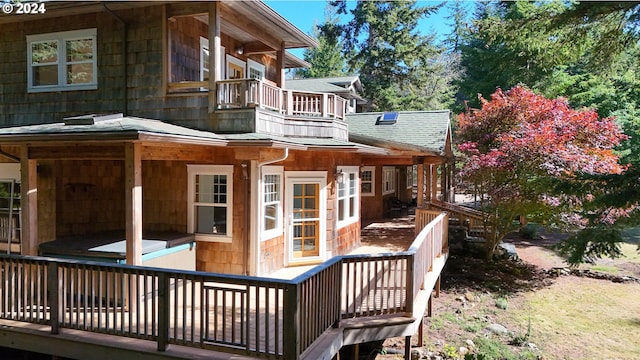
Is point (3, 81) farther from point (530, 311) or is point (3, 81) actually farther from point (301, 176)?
point (530, 311)

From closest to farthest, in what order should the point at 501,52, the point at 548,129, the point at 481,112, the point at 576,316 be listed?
the point at 576,316 → the point at 548,129 → the point at 481,112 → the point at 501,52

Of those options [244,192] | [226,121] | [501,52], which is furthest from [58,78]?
[501,52]

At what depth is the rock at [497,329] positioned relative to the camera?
9.33 metres

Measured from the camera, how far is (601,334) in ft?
30.9

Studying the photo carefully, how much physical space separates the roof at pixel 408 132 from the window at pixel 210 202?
18.9ft

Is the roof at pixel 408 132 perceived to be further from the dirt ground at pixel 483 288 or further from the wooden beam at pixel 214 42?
the wooden beam at pixel 214 42

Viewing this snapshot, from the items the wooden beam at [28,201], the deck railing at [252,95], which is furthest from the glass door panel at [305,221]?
the wooden beam at [28,201]

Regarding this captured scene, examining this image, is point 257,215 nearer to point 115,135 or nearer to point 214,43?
point 115,135

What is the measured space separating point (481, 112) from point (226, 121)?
927cm

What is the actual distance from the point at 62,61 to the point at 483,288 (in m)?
12.1

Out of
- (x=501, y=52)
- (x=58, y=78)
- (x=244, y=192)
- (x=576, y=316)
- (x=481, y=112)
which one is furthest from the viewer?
(x=501, y=52)

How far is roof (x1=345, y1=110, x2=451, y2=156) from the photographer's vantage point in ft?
42.4

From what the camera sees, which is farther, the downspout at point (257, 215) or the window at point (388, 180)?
the window at point (388, 180)

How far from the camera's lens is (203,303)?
499 cm
